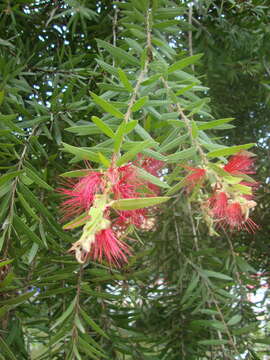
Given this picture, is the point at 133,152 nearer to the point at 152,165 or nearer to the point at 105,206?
the point at 105,206

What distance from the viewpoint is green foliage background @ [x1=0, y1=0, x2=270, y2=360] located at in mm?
746

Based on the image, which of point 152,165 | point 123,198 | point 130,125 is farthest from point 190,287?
point 130,125

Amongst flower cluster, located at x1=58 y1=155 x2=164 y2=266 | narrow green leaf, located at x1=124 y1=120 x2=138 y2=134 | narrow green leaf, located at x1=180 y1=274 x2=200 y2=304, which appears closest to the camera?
flower cluster, located at x1=58 y1=155 x2=164 y2=266

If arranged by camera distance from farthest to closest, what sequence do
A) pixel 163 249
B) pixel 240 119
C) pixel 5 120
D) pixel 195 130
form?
pixel 240 119 < pixel 163 249 < pixel 5 120 < pixel 195 130

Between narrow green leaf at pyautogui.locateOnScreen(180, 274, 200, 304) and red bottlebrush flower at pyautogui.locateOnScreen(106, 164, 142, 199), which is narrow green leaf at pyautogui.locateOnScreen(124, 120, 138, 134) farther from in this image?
narrow green leaf at pyautogui.locateOnScreen(180, 274, 200, 304)

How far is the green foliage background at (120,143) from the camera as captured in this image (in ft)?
2.45

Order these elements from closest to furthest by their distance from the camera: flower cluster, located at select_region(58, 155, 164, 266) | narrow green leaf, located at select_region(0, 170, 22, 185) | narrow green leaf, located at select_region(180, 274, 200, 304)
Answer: flower cluster, located at select_region(58, 155, 164, 266), narrow green leaf, located at select_region(0, 170, 22, 185), narrow green leaf, located at select_region(180, 274, 200, 304)

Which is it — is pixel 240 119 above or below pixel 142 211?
above

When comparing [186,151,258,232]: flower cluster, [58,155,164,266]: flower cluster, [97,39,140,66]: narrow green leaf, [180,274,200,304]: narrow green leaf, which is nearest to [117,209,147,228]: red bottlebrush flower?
[58,155,164,266]: flower cluster

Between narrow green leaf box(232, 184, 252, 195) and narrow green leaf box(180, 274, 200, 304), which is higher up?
narrow green leaf box(232, 184, 252, 195)

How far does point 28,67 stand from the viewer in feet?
3.46

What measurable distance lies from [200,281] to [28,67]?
82 cm

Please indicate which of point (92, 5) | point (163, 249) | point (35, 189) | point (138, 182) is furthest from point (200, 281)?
point (92, 5)

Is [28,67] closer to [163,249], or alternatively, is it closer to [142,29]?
[142,29]
